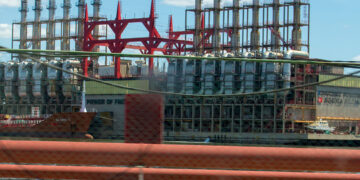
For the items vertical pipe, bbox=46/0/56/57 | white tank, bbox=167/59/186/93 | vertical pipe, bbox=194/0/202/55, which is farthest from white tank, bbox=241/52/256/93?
vertical pipe, bbox=46/0/56/57

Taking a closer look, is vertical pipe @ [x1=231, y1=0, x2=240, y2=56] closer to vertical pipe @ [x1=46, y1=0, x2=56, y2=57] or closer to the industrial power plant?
the industrial power plant

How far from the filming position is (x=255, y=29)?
52062mm

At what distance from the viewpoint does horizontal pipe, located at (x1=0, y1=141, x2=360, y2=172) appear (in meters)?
6.77

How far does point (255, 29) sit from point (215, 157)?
46.3 m

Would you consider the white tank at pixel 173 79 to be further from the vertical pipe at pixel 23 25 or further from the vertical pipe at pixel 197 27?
the vertical pipe at pixel 23 25

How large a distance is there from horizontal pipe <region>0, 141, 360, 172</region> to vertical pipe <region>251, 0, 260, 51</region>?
4554cm

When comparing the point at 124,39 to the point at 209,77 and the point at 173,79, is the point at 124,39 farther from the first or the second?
the point at 173,79

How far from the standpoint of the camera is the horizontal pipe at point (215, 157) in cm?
677

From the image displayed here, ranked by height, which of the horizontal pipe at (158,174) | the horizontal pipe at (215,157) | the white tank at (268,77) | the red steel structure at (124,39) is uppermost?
the red steel structure at (124,39)

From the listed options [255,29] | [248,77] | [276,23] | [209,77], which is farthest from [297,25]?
[209,77]

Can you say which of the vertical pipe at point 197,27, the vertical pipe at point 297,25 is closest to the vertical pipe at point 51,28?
the vertical pipe at point 197,27

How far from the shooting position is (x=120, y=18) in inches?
2381

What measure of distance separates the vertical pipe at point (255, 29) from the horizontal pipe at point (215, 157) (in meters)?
45.5

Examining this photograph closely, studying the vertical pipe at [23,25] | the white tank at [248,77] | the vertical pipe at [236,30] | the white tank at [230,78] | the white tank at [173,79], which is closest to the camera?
the white tank at [173,79]
